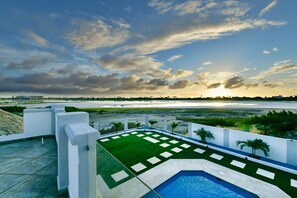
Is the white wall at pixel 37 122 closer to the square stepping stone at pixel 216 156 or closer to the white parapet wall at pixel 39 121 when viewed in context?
the white parapet wall at pixel 39 121

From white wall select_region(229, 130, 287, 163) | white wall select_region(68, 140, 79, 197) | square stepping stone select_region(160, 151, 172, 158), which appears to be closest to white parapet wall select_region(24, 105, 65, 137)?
white wall select_region(68, 140, 79, 197)

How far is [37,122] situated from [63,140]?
15.1 feet

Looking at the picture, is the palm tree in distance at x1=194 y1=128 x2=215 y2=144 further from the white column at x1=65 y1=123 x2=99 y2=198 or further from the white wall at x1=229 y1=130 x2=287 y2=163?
the white column at x1=65 y1=123 x2=99 y2=198

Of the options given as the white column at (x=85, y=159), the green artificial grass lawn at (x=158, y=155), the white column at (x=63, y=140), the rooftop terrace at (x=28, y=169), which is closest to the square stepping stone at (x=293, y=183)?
the green artificial grass lawn at (x=158, y=155)

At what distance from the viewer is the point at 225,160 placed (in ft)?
23.6

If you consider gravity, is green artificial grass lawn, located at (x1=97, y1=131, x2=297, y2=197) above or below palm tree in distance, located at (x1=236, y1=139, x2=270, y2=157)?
below

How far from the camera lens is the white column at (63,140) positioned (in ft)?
7.60

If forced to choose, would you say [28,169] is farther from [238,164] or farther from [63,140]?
[238,164]

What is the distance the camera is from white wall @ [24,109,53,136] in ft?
18.5

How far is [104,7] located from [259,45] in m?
12.0

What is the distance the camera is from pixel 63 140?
96.4 inches

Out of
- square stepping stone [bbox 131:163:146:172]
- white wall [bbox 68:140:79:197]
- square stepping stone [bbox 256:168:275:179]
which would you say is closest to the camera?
white wall [bbox 68:140:79:197]

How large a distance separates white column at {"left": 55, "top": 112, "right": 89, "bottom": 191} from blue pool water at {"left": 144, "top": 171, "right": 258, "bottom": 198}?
137 inches

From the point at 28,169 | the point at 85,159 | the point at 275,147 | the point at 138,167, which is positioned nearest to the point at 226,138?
the point at 275,147
